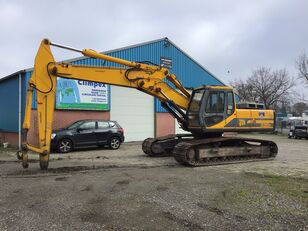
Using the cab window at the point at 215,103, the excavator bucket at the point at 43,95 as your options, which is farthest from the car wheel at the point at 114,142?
the excavator bucket at the point at 43,95

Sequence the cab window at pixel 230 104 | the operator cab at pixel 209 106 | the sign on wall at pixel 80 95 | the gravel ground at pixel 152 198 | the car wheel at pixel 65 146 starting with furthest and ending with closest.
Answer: the sign on wall at pixel 80 95 < the car wheel at pixel 65 146 < the cab window at pixel 230 104 < the operator cab at pixel 209 106 < the gravel ground at pixel 152 198

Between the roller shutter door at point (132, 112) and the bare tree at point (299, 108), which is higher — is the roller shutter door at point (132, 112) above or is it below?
below

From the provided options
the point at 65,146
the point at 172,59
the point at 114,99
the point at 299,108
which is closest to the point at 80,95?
the point at 114,99

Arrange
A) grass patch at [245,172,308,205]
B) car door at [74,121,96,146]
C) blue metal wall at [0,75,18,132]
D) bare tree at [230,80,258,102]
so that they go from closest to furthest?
grass patch at [245,172,308,205]
car door at [74,121,96,146]
blue metal wall at [0,75,18,132]
bare tree at [230,80,258,102]

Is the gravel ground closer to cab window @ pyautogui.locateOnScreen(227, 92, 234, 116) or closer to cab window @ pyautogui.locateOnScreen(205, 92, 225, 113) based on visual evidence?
cab window @ pyautogui.locateOnScreen(205, 92, 225, 113)

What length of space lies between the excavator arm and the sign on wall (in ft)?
26.1

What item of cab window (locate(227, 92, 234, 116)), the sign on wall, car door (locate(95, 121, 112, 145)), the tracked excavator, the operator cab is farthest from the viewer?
the sign on wall

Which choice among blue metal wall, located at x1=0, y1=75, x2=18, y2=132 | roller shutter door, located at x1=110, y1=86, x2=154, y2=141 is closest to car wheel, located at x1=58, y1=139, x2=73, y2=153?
blue metal wall, located at x1=0, y1=75, x2=18, y2=132

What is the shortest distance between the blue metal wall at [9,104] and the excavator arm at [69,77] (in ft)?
30.1

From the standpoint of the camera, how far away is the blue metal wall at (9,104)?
18656mm

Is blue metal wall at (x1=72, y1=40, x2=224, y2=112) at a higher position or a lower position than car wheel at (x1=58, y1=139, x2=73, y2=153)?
higher

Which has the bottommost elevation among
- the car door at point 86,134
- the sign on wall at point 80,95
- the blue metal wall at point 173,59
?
the car door at point 86,134

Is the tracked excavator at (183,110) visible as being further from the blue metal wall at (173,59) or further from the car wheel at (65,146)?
the blue metal wall at (173,59)

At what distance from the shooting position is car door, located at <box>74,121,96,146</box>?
54.7ft
